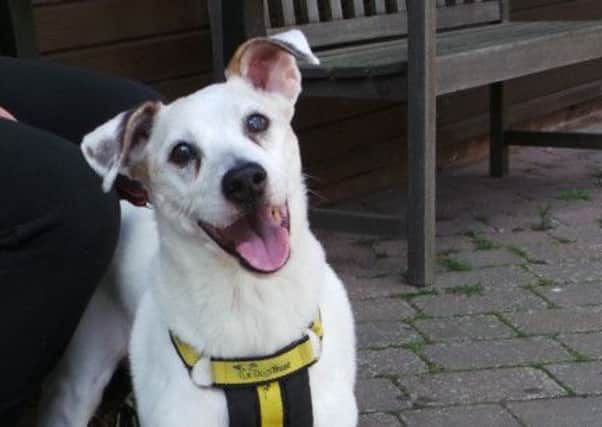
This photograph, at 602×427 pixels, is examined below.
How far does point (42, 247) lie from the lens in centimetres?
240

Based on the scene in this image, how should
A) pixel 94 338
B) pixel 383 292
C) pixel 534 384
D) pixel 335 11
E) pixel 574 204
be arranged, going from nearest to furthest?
pixel 94 338 < pixel 534 384 < pixel 383 292 < pixel 335 11 < pixel 574 204

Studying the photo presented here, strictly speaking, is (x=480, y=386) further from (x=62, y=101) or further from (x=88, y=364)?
(x=62, y=101)

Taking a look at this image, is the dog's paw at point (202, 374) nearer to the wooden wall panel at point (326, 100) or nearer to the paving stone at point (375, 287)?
the paving stone at point (375, 287)

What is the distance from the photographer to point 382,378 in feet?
11.4

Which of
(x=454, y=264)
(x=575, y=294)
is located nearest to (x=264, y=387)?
(x=575, y=294)

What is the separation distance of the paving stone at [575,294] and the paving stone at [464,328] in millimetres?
329

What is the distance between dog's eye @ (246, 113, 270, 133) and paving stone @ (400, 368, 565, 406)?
4.12 feet

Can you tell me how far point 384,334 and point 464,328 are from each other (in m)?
0.29

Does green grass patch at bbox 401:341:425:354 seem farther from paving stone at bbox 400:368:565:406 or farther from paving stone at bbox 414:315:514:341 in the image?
paving stone at bbox 400:368:565:406

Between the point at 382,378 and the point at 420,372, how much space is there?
0.13 m

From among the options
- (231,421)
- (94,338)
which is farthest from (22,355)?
(231,421)

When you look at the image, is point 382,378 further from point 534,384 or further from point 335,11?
point 335,11

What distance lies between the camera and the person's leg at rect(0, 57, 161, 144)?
2938mm

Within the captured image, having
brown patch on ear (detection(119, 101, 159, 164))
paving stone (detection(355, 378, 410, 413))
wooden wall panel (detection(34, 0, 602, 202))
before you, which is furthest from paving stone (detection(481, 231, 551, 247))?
brown patch on ear (detection(119, 101, 159, 164))
